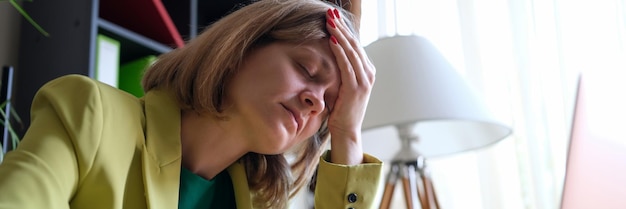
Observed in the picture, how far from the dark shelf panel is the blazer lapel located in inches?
23.1

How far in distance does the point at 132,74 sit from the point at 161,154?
0.78 metres

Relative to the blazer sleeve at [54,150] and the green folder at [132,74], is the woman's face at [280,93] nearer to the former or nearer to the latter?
the blazer sleeve at [54,150]

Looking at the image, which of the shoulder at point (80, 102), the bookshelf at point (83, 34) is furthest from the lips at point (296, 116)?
the bookshelf at point (83, 34)

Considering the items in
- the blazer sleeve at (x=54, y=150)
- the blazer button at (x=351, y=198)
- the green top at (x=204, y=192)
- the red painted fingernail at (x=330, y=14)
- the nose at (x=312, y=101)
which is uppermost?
the red painted fingernail at (x=330, y=14)

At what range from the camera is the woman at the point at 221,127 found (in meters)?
0.74

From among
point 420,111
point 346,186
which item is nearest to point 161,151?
point 346,186

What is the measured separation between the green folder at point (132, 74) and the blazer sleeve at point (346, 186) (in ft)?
2.16

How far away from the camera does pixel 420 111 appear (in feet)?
4.23

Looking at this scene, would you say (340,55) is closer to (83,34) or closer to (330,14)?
(330,14)

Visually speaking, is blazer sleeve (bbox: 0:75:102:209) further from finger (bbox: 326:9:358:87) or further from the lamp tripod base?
the lamp tripod base

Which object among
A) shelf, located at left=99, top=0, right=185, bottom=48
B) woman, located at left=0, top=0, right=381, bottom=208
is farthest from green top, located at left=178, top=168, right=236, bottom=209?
shelf, located at left=99, top=0, right=185, bottom=48

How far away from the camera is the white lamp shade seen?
1.29m

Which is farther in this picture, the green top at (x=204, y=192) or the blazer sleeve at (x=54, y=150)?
the green top at (x=204, y=192)

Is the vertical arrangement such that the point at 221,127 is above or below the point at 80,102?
below
